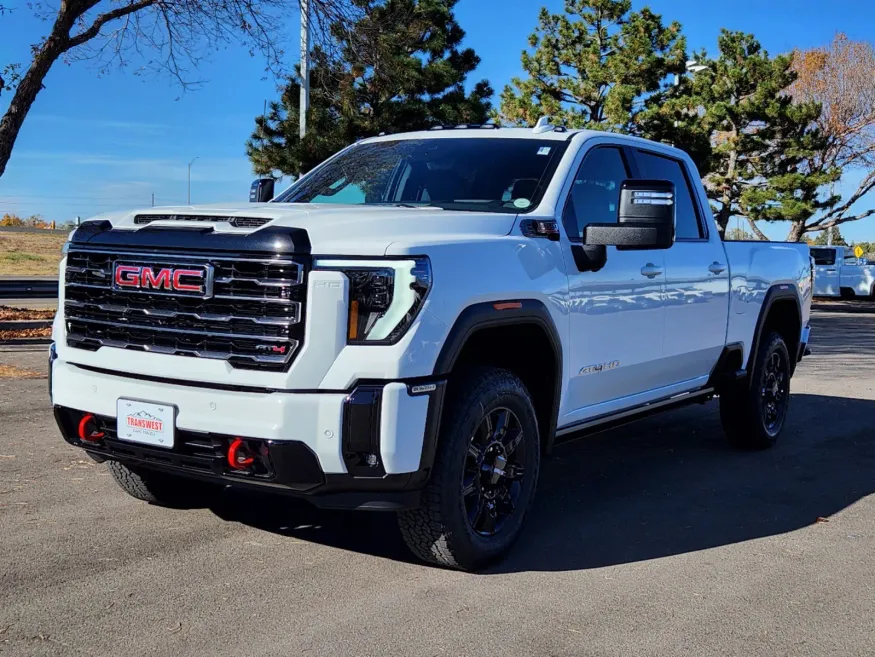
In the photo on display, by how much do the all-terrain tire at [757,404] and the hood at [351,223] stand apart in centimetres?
334

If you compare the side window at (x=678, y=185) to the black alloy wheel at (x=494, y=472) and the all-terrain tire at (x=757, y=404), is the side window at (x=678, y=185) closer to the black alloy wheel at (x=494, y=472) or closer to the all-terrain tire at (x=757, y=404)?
the all-terrain tire at (x=757, y=404)

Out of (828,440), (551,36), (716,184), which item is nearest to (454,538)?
(828,440)

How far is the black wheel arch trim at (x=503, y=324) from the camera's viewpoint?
3.90 metres

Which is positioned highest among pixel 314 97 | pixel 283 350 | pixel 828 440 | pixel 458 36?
pixel 458 36

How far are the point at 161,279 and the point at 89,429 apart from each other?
0.81m

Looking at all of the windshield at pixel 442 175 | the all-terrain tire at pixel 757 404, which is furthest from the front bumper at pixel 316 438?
the all-terrain tire at pixel 757 404

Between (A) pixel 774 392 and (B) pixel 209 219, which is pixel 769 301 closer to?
(A) pixel 774 392

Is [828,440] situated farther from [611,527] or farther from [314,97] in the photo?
[314,97]

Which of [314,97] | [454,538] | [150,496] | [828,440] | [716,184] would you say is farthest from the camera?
[716,184]

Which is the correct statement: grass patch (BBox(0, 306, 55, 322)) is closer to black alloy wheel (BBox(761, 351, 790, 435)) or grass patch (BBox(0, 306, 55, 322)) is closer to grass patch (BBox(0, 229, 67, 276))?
black alloy wheel (BBox(761, 351, 790, 435))

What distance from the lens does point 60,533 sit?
4.66 metres

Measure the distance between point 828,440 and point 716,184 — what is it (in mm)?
30524

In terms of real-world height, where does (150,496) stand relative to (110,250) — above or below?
below

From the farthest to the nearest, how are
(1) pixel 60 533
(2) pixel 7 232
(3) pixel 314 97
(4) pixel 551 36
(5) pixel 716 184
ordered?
(2) pixel 7 232 → (5) pixel 716 184 → (4) pixel 551 36 → (3) pixel 314 97 → (1) pixel 60 533
